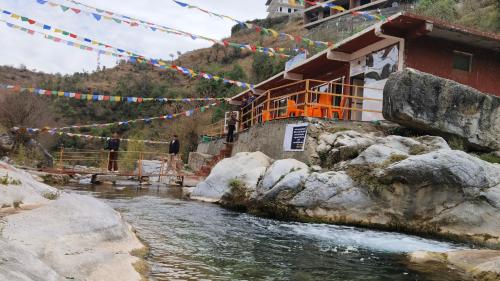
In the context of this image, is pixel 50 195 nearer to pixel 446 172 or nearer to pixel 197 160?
pixel 446 172

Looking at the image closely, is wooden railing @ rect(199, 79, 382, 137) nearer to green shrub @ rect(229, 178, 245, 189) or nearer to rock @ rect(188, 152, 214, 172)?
green shrub @ rect(229, 178, 245, 189)

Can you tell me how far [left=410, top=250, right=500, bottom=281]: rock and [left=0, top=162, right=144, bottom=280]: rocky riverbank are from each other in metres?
4.24

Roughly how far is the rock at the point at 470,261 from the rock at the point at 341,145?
5.20 metres

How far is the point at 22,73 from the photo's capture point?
251ft

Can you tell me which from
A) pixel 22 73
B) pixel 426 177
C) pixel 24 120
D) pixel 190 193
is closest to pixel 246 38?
pixel 22 73

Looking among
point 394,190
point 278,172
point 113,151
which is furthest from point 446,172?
point 113,151

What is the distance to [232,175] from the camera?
43.6ft

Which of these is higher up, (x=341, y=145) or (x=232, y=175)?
(x=341, y=145)

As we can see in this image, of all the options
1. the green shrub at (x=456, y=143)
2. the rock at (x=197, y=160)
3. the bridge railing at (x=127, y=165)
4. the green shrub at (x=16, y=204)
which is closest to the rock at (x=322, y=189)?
the green shrub at (x=456, y=143)

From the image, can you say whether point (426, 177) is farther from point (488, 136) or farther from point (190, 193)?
point (190, 193)

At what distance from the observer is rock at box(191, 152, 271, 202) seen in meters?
12.7

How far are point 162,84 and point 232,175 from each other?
5204cm

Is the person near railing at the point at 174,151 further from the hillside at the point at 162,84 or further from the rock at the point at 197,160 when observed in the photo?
the hillside at the point at 162,84

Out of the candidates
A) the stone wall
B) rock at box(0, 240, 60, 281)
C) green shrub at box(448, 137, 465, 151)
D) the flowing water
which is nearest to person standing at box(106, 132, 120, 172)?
the stone wall
